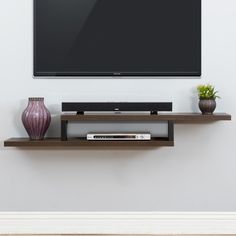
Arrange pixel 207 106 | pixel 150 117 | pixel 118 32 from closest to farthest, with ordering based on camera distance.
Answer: pixel 150 117 → pixel 207 106 → pixel 118 32

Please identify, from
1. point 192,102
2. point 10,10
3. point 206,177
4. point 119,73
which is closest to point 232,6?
point 192,102

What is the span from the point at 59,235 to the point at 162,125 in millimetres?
1104

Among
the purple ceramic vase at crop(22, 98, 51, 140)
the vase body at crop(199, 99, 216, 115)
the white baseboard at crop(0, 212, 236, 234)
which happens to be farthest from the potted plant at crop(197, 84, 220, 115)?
the purple ceramic vase at crop(22, 98, 51, 140)

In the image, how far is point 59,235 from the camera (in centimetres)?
330

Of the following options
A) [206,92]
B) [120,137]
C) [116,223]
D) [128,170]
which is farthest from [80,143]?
[206,92]

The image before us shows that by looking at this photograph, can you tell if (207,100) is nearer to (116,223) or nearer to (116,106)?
(116,106)

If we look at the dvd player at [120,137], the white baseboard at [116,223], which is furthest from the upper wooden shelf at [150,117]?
the white baseboard at [116,223]

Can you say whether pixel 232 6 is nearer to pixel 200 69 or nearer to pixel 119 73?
pixel 200 69

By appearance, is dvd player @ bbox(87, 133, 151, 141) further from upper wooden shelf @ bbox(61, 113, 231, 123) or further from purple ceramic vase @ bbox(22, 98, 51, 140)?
purple ceramic vase @ bbox(22, 98, 51, 140)

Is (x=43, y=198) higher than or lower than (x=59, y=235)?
higher

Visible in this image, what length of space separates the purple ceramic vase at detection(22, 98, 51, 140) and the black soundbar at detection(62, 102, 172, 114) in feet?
0.49

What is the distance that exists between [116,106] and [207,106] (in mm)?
635

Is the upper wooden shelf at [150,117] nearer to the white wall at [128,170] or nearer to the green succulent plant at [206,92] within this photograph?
the green succulent plant at [206,92]

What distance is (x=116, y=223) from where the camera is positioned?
131 inches
